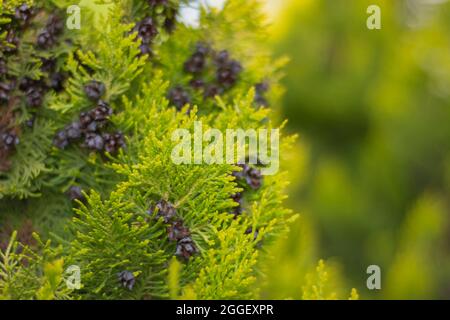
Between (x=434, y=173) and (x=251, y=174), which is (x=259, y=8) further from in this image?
(x=434, y=173)

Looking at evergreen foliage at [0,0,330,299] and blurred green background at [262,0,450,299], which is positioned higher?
blurred green background at [262,0,450,299]

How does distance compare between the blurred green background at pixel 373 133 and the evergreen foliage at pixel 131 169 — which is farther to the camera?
the blurred green background at pixel 373 133

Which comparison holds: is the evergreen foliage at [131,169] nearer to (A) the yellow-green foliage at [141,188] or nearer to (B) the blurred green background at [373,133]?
(A) the yellow-green foliage at [141,188]

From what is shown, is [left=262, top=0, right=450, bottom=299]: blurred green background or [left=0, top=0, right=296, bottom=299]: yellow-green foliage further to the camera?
[left=262, top=0, right=450, bottom=299]: blurred green background

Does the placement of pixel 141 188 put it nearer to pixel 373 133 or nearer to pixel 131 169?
pixel 131 169

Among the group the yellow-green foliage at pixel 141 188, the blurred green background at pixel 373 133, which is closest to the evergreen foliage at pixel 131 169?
the yellow-green foliage at pixel 141 188

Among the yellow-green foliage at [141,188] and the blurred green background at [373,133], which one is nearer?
the yellow-green foliage at [141,188]

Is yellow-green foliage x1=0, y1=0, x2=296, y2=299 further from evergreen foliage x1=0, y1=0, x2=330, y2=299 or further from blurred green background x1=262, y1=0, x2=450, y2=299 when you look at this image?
blurred green background x1=262, y1=0, x2=450, y2=299

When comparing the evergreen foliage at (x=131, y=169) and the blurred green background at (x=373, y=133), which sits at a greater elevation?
the blurred green background at (x=373, y=133)

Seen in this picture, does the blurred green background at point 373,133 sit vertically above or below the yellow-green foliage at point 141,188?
above

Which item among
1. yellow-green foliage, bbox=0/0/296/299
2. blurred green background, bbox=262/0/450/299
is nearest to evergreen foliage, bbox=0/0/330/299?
yellow-green foliage, bbox=0/0/296/299
